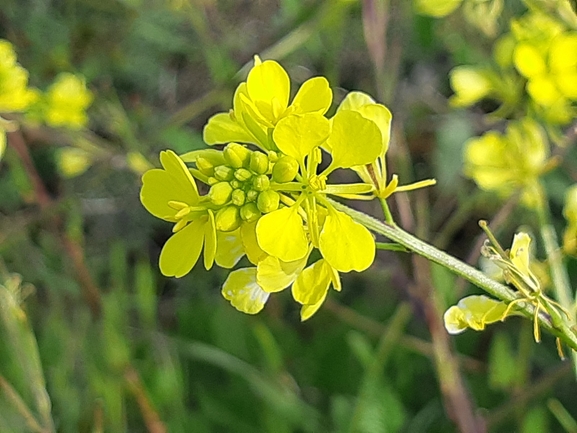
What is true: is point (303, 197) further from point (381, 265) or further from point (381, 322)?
point (381, 322)

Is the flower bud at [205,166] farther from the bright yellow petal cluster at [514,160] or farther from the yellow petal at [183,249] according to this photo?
the bright yellow petal cluster at [514,160]

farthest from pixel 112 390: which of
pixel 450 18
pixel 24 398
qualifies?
pixel 450 18

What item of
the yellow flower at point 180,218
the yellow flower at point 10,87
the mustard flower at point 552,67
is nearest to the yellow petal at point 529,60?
the mustard flower at point 552,67

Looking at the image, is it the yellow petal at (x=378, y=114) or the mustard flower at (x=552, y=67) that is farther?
the mustard flower at (x=552, y=67)

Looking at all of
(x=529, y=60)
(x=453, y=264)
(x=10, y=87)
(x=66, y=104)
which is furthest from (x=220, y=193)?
(x=66, y=104)

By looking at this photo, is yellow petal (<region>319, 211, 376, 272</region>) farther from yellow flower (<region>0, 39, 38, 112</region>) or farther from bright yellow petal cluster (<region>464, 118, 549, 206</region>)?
yellow flower (<region>0, 39, 38, 112</region>)

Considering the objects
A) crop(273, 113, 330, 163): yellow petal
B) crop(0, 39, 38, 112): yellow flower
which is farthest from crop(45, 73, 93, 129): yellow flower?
crop(273, 113, 330, 163): yellow petal

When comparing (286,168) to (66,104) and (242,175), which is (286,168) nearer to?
(242,175)
